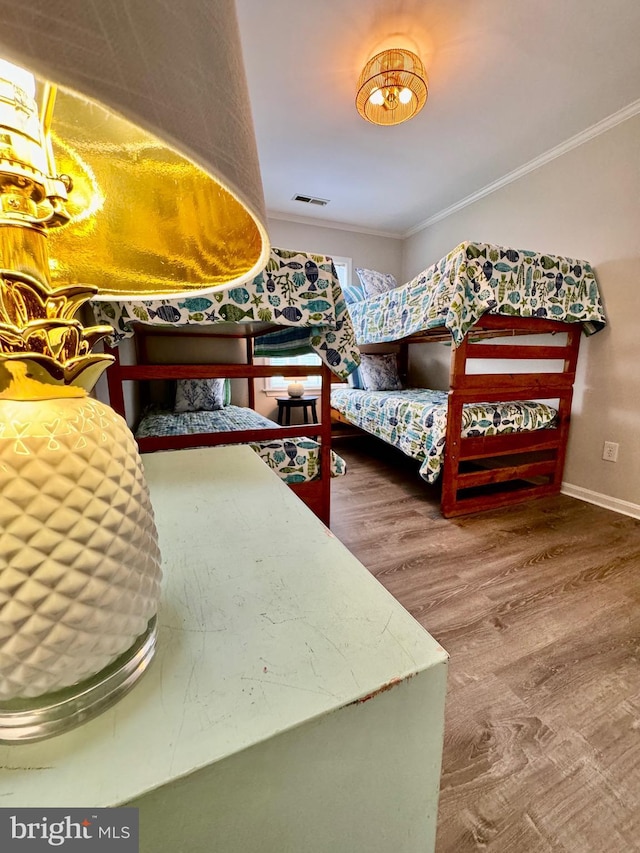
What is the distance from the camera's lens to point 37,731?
24 centimetres

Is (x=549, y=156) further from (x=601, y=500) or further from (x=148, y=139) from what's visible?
(x=148, y=139)

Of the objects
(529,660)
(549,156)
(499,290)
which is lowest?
(529,660)

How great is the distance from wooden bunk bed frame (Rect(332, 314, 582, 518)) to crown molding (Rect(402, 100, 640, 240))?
1015 millimetres

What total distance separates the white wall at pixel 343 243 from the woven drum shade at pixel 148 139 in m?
2.84

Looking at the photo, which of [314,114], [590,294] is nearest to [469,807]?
[590,294]

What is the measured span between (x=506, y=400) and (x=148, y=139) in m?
1.98

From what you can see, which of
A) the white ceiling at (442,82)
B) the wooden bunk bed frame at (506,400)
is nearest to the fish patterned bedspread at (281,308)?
the wooden bunk bed frame at (506,400)

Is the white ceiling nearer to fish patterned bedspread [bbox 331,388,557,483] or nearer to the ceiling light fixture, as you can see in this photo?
the ceiling light fixture

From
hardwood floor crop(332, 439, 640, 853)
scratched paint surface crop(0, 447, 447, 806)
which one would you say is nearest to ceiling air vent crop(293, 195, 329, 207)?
hardwood floor crop(332, 439, 640, 853)

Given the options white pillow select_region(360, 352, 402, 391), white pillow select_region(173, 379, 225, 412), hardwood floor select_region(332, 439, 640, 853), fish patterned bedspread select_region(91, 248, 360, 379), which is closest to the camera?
hardwood floor select_region(332, 439, 640, 853)

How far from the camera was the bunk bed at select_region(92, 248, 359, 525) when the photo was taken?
1.07 meters

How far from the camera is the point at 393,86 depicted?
1.40 metres

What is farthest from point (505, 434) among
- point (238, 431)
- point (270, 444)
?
point (238, 431)

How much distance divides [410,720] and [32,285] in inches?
18.4
